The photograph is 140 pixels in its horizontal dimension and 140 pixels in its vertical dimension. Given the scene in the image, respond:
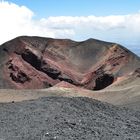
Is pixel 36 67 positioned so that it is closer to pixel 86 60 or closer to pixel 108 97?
pixel 86 60

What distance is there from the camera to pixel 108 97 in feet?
106

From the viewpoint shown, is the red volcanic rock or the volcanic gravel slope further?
the red volcanic rock

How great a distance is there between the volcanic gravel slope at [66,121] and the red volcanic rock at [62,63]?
2522cm

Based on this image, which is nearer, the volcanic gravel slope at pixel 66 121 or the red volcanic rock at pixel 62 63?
the volcanic gravel slope at pixel 66 121

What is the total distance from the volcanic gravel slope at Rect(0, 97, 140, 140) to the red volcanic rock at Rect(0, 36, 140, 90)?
25.2 metres

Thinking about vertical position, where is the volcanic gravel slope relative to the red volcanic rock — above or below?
above

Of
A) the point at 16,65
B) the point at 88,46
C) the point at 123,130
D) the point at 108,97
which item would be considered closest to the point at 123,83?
the point at 108,97

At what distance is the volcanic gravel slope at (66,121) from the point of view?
15.6m

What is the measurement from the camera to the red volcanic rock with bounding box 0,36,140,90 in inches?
1903

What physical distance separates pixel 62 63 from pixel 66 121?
36030 mm

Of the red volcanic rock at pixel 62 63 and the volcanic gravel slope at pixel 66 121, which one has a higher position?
the volcanic gravel slope at pixel 66 121

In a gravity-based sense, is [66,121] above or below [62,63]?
above

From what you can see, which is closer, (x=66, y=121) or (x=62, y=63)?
(x=66, y=121)

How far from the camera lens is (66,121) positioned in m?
17.3
